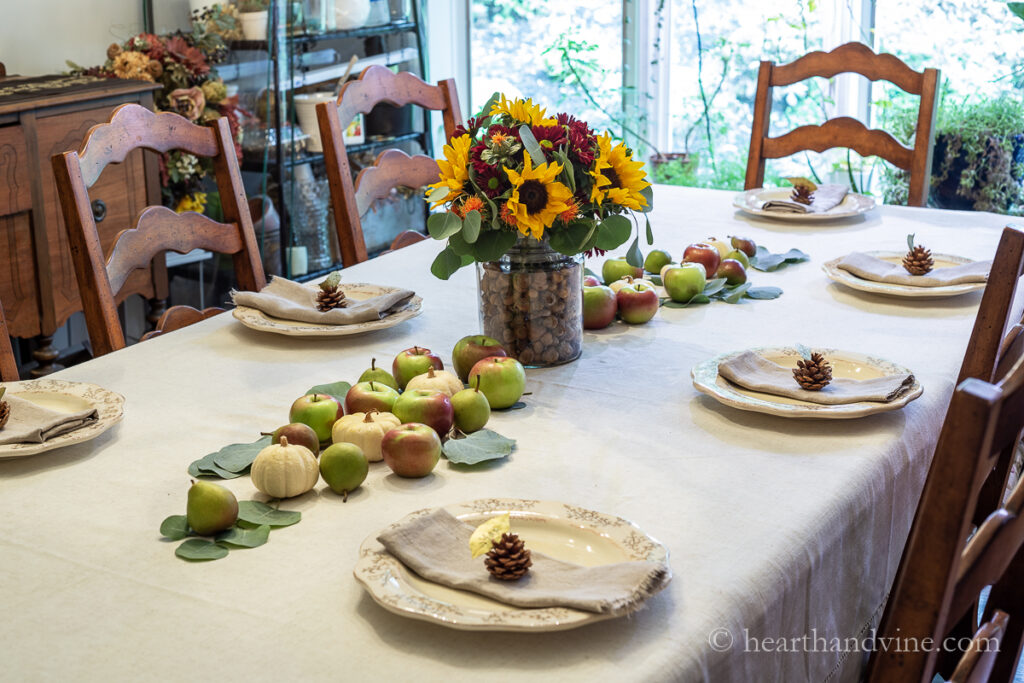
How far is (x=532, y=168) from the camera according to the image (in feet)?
4.22

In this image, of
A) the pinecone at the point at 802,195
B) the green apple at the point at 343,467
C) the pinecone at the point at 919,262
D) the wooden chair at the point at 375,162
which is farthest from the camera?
the pinecone at the point at 802,195

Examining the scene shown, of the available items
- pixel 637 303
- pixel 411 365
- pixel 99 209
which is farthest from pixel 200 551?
pixel 99 209

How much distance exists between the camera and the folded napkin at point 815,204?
2152mm

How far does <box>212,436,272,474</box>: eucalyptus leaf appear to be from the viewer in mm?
1119

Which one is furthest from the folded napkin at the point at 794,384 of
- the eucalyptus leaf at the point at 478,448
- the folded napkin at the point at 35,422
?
the folded napkin at the point at 35,422

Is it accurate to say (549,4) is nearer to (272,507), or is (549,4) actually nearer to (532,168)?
(532,168)

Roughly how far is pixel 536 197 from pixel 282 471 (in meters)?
0.47

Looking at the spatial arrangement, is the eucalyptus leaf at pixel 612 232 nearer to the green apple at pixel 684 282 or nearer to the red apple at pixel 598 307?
the red apple at pixel 598 307

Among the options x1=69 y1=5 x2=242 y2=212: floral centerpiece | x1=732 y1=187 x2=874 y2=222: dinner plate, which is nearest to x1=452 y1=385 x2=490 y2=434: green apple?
x1=732 y1=187 x2=874 y2=222: dinner plate

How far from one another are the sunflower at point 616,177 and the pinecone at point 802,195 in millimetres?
943

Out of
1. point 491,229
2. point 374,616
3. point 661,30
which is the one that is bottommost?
point 374,616

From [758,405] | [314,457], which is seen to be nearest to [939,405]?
[758,405]

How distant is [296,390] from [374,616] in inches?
21.7

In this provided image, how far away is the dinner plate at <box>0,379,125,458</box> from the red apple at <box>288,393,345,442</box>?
0.73ft
